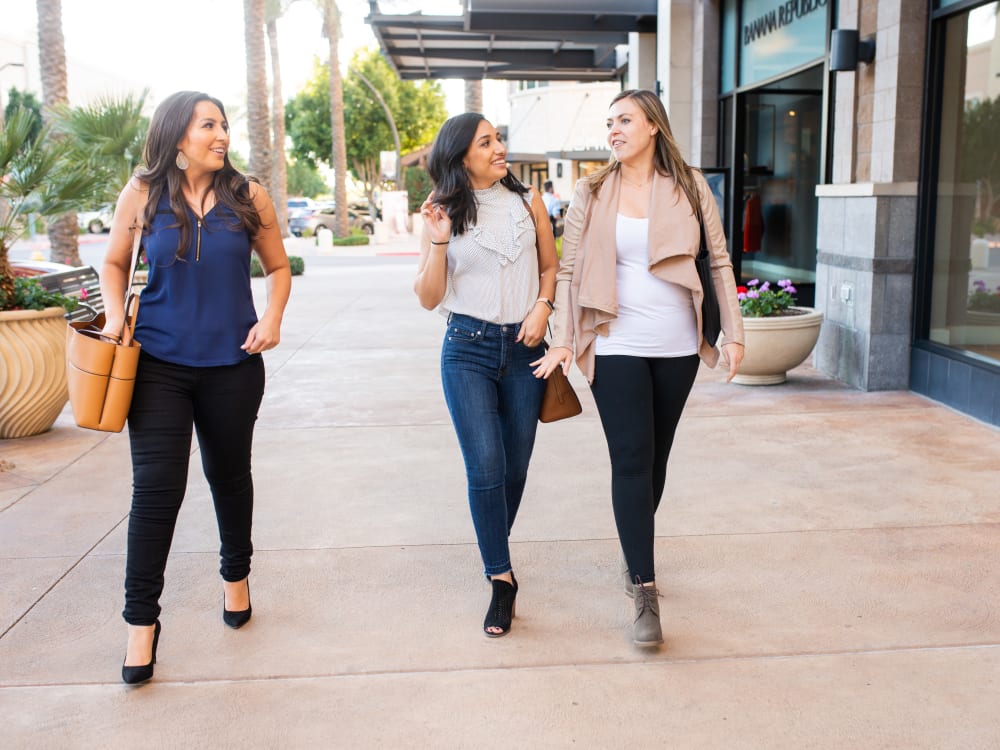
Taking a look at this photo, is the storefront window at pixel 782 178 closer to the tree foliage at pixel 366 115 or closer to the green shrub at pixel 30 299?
the green shrub at pixel 30 299

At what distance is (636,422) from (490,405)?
0.50 metres

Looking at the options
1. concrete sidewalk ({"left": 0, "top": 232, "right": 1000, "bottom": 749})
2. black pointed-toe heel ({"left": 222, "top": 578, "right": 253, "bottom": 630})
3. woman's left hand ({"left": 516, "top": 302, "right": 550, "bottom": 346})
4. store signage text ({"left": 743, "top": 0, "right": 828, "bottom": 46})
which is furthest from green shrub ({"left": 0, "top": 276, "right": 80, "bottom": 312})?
store signage text ({"left": 743, "top": 0, "right": 828, "bottom": 46})

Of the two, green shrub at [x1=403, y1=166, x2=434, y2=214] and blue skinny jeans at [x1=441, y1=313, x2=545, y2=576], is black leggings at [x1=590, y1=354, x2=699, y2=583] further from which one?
green shrub at [x1=403, y1=166, x2=434, y2=214]

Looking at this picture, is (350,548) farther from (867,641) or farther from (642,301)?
(867,641)

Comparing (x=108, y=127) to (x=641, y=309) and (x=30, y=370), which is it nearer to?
(x=30, y=370)

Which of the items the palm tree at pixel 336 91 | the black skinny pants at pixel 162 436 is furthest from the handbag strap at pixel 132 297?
the palm tree at pixel 336 91

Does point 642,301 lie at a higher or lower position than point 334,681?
higher

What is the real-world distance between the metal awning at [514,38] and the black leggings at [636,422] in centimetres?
1074

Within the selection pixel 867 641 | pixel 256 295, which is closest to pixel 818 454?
pixel 867 641

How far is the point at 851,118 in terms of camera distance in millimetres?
8102

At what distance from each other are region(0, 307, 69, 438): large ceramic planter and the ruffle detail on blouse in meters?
4.27

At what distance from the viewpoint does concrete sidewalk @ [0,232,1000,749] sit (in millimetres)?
3166

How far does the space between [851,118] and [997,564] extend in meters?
4.65

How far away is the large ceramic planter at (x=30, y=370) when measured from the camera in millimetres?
6820
